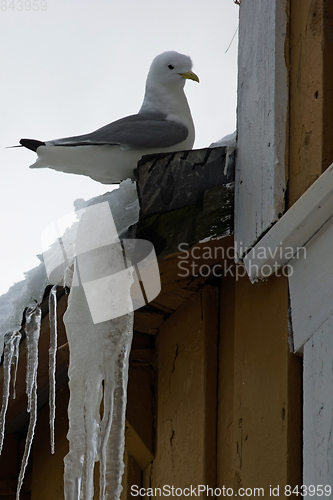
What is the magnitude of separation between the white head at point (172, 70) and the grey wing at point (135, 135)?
1.12 feet

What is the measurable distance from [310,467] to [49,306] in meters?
1.09

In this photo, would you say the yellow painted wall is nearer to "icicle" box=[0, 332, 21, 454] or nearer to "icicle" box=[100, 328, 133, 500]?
"icicle" box=[100, 328, 133, 500]

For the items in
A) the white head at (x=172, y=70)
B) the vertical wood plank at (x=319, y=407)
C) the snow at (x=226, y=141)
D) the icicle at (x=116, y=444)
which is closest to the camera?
the vertical wood plank at (x=319, y=407)

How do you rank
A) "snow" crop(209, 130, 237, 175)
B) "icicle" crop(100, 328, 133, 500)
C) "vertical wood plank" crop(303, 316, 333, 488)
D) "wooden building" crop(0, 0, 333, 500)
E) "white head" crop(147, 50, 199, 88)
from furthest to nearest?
"white head" crop(147, 50, 199, 88)
"snow" crop(209, 130, 237, 175)
"icicle" crop(100, 328, 133, 500)
"wooden building" crop(0, 0, 333, 500)
"vertical wood plank" crop(303, 316, 333, 488)

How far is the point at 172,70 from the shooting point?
2748 mm

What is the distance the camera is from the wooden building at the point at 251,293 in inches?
66.8

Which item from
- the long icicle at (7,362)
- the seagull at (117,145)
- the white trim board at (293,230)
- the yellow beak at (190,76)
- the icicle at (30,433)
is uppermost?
the yellow beak at (190,76)

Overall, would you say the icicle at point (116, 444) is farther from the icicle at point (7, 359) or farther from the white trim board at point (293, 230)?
the icicle at point (7, 359)

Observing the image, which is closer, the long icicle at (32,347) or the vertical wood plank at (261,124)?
the vertical wood plank at (261,124)

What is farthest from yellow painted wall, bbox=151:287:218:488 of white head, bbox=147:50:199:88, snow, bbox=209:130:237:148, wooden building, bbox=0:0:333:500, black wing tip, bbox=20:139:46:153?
white head, bbox=147:50:199:88

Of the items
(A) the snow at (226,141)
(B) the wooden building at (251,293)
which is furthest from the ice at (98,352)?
(A) the snow at (226,141)

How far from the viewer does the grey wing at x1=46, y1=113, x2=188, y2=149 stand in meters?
2.34

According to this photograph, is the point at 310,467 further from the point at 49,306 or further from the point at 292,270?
the point at 49,306

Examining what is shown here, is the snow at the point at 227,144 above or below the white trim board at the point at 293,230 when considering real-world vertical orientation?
above
